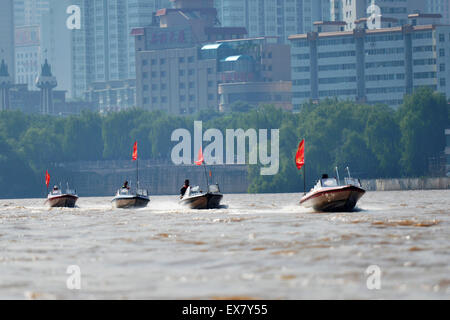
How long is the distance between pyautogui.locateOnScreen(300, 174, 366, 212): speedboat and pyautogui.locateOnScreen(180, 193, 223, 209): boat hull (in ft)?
31.1

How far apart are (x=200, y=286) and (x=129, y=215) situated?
43032mm

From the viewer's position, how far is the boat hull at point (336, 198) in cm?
6700

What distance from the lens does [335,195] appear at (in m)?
67.2

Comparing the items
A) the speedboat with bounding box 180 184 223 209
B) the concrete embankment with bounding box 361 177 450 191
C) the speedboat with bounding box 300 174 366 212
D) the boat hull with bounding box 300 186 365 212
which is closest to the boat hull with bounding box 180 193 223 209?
the speedboat with bounding box 180 184 223 209

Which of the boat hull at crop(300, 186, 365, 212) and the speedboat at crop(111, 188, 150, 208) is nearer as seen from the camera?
the boat hull at crop(300, 186, 365, 212)

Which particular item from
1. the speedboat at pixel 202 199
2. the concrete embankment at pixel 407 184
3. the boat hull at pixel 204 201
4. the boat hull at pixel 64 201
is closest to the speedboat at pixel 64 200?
the boat hull at pixel 64 201

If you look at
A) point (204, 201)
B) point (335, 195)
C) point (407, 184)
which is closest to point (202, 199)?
point (204, 201)

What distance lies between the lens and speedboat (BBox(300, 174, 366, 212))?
67.0m

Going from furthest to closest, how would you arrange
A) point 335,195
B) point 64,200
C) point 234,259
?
1. point 64,200
2. point 335,195
3. point 234,259

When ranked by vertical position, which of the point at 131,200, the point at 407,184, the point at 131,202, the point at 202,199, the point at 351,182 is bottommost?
the point at 407,184

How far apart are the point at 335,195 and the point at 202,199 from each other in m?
12.5

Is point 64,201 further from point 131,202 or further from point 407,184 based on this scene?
point 407,184

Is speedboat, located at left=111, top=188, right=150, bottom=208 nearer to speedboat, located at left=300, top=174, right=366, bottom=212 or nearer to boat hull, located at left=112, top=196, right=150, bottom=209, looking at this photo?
boat hull, located at left=112, top=196, right=150, bottom=209
